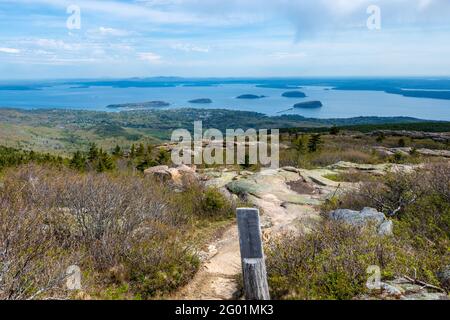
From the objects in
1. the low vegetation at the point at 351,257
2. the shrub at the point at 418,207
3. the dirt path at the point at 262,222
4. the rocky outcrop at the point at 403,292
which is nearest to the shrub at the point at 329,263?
the low vegetation at the point at 351,257

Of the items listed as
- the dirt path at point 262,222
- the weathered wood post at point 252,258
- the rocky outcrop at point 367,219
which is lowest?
the dirt path at point 262,222

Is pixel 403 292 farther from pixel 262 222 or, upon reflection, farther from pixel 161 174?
pixel 161 174

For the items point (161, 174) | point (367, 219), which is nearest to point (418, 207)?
point (367, 219)

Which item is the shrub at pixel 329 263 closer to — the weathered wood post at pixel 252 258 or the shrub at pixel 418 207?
the shrub at pixel 418 207

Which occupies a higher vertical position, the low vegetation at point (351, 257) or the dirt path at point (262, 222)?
the low vegetation at point (351, 257)

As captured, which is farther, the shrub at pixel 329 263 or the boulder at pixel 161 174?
the boulder at pixel 161 174

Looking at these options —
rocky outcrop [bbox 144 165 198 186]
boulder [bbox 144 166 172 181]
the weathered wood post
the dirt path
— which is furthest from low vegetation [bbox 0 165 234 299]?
boulder [bbox 144 166 172 181]
